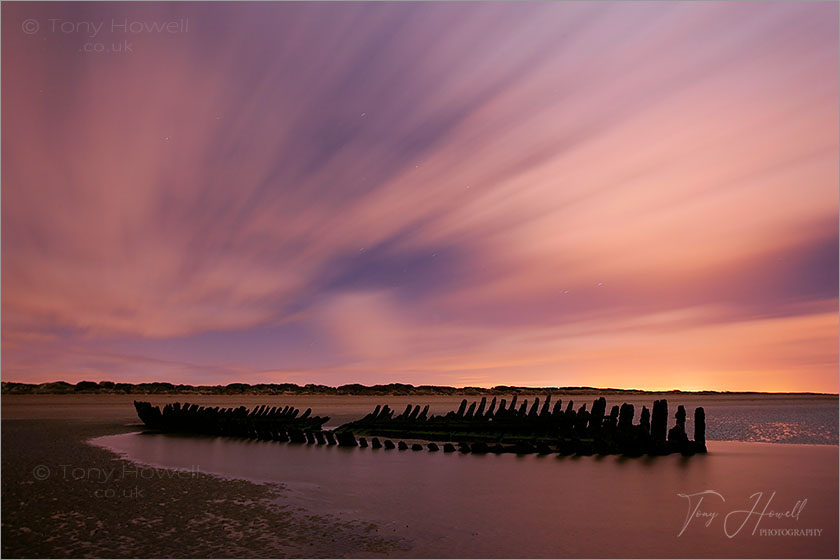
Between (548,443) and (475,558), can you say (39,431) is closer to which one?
(548,443)

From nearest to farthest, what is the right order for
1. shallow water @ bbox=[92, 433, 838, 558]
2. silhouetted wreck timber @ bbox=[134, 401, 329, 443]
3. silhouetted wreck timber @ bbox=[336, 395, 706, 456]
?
shallow water @ bbox=[92, 433, 838, 558] → silhouetted wreck timber @ bbox=[336, 395, 706, 456] → silhouetted wreck timber @ bbox=[134, 401, 329, 443]

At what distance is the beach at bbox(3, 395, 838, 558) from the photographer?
8734 mm

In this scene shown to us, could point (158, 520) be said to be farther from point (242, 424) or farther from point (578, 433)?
point (242, 424)

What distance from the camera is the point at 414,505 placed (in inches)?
459

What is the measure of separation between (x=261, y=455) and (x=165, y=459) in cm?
315

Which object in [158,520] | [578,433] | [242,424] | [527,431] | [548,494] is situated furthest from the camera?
[242,424]

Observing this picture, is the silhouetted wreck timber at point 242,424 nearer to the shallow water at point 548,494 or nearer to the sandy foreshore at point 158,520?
the shallow water at point 548,494

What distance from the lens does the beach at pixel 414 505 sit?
8734 mm

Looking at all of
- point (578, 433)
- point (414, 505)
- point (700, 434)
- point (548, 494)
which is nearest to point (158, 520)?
point (414, 505)
